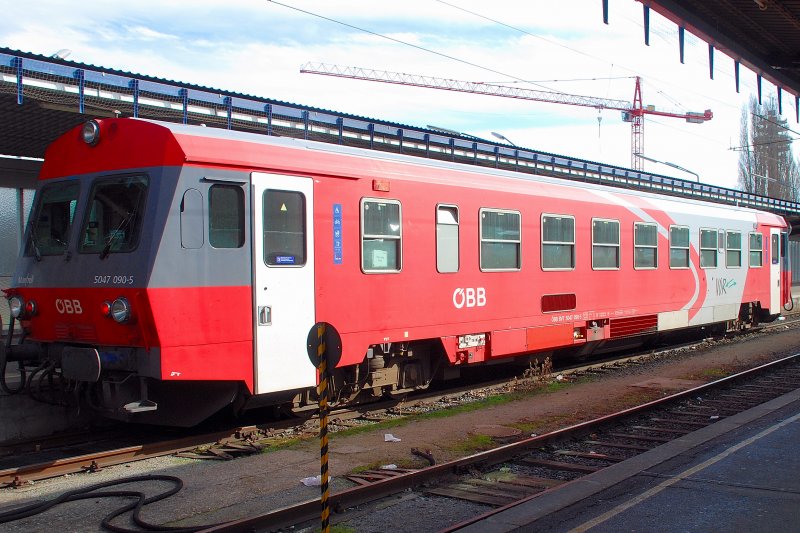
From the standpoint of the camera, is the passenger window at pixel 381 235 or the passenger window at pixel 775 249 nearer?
the passenger window at pixel 381 235

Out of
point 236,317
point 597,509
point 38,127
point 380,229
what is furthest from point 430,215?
point 38,127

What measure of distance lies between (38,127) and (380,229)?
7.33 m

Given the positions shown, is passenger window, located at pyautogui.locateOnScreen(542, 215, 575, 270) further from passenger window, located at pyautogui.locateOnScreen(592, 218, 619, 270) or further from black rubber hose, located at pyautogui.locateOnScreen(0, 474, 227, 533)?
black rubber hose, located at pyautogui.locateOnScreen(0, 474, 227, 533)

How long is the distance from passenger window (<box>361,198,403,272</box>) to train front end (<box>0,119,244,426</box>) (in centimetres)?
250

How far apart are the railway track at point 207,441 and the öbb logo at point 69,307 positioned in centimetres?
149

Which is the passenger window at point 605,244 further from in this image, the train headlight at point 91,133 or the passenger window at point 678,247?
the train headlight at point 91,133

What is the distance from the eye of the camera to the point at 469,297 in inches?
420

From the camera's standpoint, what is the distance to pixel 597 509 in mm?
6090

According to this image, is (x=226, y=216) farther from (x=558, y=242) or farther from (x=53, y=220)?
(x=558, y=242)

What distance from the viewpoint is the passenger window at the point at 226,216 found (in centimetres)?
764

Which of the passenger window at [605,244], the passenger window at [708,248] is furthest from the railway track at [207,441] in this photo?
the passenger window at [708,248]

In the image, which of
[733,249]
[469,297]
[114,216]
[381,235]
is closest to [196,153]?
[114,216]

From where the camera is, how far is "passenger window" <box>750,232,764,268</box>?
19344 mm

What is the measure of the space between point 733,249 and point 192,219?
14997 mm
